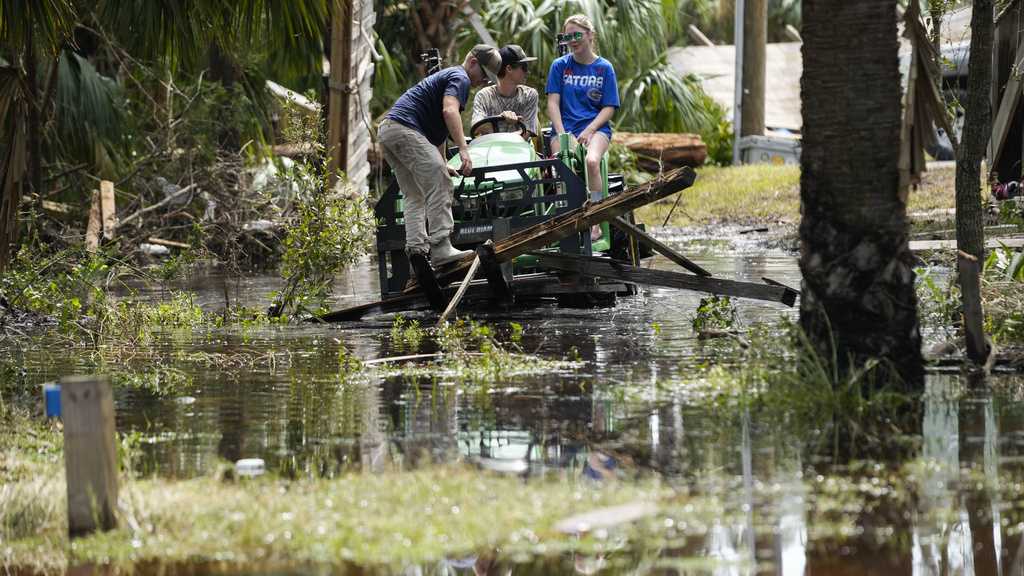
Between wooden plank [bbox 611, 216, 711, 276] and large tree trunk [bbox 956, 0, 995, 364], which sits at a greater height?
large tree trunk [bbox 956, 0, 995, 364]

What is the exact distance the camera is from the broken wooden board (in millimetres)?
9898

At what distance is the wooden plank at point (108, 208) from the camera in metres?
16.8

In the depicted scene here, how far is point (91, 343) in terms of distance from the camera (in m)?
10.6

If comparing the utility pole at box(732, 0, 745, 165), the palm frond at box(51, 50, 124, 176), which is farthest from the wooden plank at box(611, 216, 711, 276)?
the utility pole at box(732, 0, 745, 165)

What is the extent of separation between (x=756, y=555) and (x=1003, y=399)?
2.99 m

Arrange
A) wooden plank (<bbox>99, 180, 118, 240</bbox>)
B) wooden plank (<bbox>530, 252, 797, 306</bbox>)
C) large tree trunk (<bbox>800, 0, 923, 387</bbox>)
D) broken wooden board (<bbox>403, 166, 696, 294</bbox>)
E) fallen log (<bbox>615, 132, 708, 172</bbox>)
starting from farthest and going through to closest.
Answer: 1. fallen log (<bbox>615, 132, 708, 172</bbox>)
2. wooden plank (<bbox>99, 180, 118, 240</bbox>)
3. wooden plank (<bbox>530, 252, 797, 306</bbox>)
4. broken wooden board (<bbox>403, 166, 696, 294</bbox>)
5. large tree trunk (<bbox>800, 0, 923, 387</bbox>)

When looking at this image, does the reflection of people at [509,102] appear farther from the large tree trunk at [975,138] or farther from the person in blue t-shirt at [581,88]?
the large tree trunk at [975,138]

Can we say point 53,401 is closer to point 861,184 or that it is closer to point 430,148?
point 861,184

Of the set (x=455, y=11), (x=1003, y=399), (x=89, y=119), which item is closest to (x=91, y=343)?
(x=1003, y=399)

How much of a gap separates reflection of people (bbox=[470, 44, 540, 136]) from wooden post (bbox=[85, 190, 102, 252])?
5443 millimetres

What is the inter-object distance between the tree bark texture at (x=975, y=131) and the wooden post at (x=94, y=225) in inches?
381

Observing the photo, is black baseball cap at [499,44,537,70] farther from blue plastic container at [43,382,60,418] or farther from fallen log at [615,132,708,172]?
fallen log at [615,132,708,172]

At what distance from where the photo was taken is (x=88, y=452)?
536 cm

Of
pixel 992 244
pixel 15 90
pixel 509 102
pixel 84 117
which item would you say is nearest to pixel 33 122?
pixel 15 90
